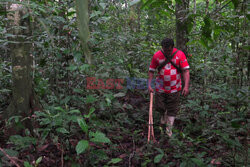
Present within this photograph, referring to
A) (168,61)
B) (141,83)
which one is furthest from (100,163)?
(141,83)

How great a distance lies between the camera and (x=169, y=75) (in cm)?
348

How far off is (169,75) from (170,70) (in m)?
0.08

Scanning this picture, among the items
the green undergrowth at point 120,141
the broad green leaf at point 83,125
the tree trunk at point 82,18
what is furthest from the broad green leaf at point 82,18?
the broad green leaf at point 83,125

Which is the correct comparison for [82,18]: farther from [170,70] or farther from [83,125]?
Result: [170,70]

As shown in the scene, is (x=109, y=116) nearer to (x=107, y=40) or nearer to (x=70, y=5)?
(x=107, y=40)

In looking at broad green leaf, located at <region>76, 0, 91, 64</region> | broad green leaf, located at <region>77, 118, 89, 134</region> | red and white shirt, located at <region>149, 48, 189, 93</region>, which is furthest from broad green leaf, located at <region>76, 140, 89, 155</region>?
red and white shirt, located at <region>149, 48, 189, 93</region>

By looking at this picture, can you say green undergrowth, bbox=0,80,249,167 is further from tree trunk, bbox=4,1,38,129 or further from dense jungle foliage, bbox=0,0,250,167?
tree trunk, bbox=4,1,38,129

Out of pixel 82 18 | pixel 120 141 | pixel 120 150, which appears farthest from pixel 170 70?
pixel 82 18

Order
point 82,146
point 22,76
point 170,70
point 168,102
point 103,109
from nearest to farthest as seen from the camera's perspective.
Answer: point 82,146, point 22,76, point 103,109, point 170,70, point 168,102

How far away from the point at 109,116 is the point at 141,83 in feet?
3.65

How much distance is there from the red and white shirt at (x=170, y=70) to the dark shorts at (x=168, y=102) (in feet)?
0.29

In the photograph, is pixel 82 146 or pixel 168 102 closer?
pixel 82 146

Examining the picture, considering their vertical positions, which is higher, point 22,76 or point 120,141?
point 22,76

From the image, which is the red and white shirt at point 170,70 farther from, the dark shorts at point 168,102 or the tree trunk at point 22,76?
the tree trunk at point 22,76
